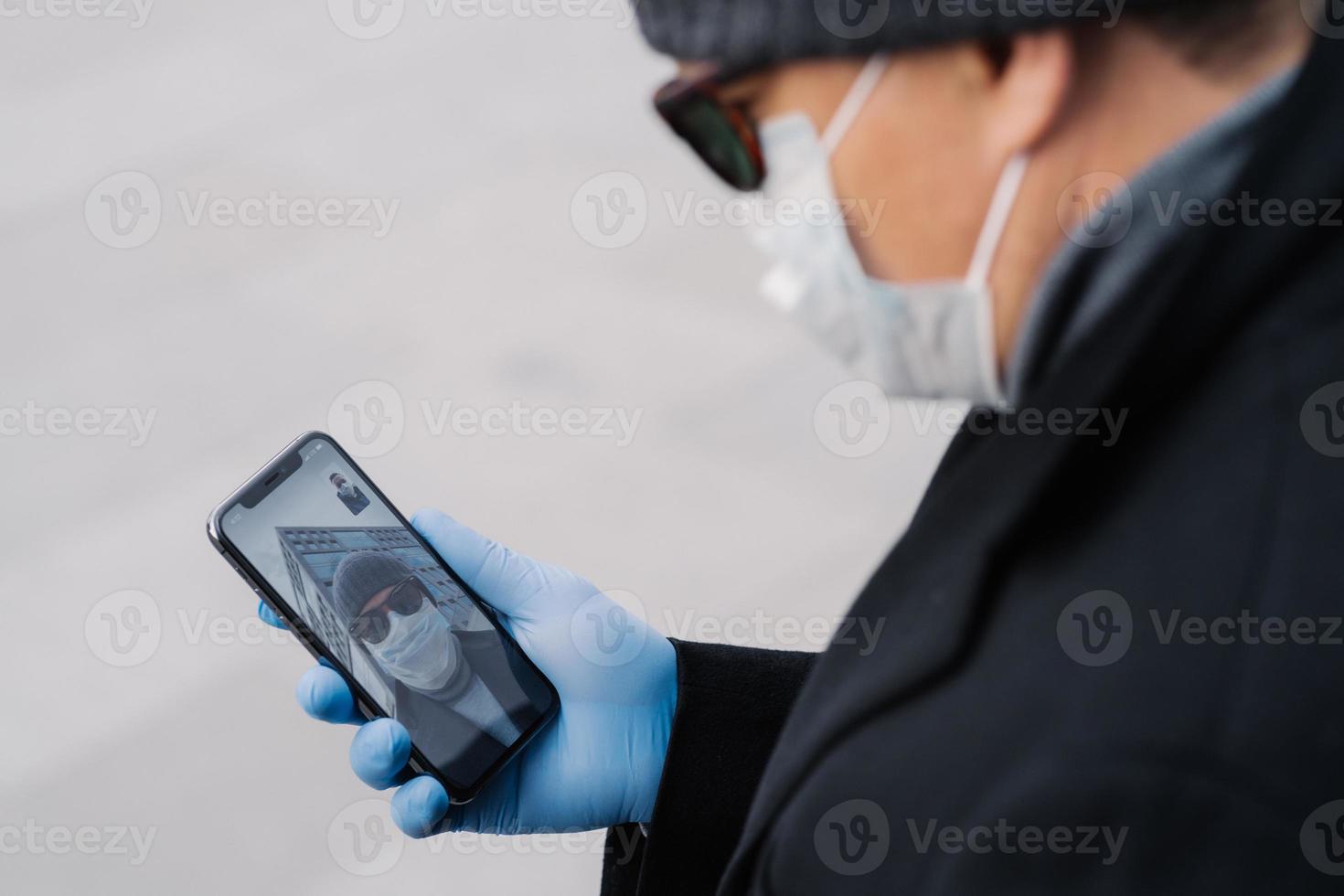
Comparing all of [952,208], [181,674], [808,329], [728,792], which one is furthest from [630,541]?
[952,208]

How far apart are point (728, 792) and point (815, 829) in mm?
393

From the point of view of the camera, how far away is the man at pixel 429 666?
1.22m

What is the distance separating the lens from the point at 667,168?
3148 millimetres

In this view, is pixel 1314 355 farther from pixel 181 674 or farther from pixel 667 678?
pixel 181 674

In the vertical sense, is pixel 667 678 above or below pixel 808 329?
below
